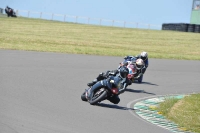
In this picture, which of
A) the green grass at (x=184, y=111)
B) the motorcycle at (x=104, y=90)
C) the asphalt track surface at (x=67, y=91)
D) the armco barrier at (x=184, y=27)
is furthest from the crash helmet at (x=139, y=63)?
the armco barrier at (x=184, y=27)

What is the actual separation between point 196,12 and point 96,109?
175 ft

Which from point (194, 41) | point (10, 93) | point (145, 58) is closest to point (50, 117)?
point (10, 93)

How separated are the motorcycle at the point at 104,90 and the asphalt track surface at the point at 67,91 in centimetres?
21

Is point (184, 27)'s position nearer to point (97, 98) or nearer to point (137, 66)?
point (137, 66)

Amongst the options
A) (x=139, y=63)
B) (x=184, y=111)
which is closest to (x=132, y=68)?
(x=139, y=63)

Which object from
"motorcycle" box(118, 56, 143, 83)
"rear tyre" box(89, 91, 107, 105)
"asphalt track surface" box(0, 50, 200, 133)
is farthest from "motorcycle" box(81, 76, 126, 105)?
"motorcycle" box(118, 56, 143, 83)

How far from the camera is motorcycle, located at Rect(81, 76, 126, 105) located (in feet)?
44.2

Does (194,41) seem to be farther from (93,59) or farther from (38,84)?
(38,84)

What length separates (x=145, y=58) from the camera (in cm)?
1936

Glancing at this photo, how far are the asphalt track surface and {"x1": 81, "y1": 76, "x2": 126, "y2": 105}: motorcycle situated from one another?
211 millimetres

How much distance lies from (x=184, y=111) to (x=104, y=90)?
6.38 feet

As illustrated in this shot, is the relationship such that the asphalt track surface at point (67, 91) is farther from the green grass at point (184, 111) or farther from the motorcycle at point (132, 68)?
the green grass at point (184, 111)

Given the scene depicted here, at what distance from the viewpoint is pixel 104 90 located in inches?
533

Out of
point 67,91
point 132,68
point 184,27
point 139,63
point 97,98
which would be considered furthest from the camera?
point 184,27
